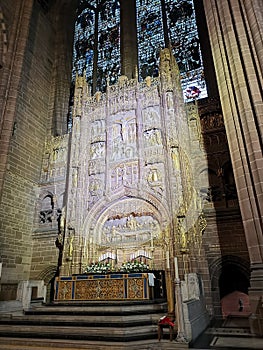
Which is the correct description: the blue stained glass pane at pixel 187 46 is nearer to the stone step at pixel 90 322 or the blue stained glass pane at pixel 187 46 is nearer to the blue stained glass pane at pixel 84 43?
the blue stained glass pane at pixel 84 43

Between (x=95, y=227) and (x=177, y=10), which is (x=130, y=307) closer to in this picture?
(x=95, y=227)

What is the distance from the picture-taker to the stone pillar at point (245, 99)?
758 centimetres

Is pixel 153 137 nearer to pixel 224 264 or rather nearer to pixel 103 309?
pixel 224 264

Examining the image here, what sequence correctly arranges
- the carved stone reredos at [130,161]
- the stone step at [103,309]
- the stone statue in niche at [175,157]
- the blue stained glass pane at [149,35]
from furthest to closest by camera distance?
the blue stained glass pane at [149,35], the carved stone reredos at [130,161], the stone statue in niche at [175,157], the stone step at [103,309]

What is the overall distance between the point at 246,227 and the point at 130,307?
3.92 m

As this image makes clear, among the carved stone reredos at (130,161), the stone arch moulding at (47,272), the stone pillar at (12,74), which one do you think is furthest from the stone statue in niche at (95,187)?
the stone arch moulding at (47,272)

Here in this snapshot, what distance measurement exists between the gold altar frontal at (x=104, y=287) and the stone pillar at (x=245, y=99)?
3.39 m

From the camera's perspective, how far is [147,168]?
42.3 feet

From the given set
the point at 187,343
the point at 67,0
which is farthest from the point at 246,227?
the point at 67,0

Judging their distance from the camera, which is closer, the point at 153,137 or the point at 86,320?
the point at 86,320

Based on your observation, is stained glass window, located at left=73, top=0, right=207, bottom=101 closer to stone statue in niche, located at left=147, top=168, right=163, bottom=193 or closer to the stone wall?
the stone wall

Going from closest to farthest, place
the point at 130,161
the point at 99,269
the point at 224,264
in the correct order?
the point at 99,269 → the point at 224,264 → the point at 130,161

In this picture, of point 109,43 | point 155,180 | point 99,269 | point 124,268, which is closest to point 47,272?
point 99,269

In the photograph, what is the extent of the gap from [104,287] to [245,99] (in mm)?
7572
